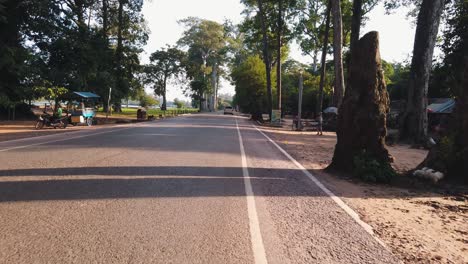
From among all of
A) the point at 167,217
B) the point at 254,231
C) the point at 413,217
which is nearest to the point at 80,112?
the point at 167,217

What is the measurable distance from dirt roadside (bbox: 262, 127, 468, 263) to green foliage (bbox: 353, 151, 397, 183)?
31 cm

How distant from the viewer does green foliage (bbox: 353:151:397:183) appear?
29.6 feet

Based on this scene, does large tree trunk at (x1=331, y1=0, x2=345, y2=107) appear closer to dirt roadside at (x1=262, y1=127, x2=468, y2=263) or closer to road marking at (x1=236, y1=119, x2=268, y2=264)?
dirt roadside at (x1=262, y1=127, x2=468, y2=263)

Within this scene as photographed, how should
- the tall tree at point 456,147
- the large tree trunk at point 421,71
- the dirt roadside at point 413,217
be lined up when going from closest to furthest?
the dirt roadside at point 413,217 < the tall tree at point 456,147 < the large tree trunk at point 421,71

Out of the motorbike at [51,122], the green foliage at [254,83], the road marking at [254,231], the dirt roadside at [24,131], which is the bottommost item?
the road marking at [254,231]

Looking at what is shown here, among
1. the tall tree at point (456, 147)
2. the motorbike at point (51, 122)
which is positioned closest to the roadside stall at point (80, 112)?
the motorbike at point (51, 122)

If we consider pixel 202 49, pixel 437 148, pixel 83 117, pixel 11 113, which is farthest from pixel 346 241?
pixel 202 49

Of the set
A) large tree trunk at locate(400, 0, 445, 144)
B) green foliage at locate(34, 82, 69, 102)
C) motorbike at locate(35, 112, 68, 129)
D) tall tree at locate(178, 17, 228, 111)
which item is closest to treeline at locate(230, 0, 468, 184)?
large tree trunk at locate(400, 0, 445, 144)

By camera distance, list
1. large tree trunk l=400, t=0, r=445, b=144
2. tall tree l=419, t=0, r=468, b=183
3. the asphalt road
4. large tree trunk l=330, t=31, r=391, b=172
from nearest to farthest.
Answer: the asphalt road → tall tree l=419, t=0, r=468, b=183 → large tree trunk l=330, t=31, r=391, b=172 → large tree trunk l=400, t=0, r=445, b=144

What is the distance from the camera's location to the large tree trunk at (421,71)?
18734 millimetres

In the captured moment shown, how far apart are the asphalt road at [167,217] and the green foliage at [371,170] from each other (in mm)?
1568

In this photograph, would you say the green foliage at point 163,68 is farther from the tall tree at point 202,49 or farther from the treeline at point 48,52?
the treeline at point 48,52

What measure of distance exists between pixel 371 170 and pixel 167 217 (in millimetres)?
5820

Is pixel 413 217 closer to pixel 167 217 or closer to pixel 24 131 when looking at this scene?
pixel 167 217
